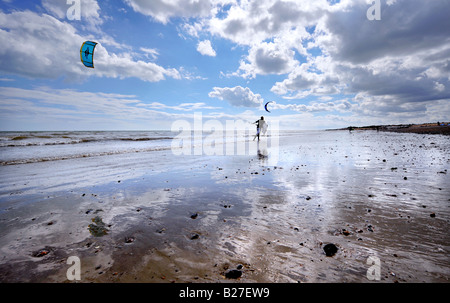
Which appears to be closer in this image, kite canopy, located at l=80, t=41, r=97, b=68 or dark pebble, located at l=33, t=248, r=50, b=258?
dark pebble, located at l=33, t=248, r=50, b=258

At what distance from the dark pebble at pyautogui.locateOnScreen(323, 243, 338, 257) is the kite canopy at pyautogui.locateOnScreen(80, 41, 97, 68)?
53.6 feet

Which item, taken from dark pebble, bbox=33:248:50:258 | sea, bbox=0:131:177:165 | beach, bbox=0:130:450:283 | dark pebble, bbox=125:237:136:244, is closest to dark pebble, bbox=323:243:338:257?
beach, bbox=0:130:450:283

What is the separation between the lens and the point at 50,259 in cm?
388

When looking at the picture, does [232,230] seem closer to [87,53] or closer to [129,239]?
[129,239]

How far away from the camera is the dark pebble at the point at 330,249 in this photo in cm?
379

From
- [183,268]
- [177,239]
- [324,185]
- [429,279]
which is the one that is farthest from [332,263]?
[324,185]

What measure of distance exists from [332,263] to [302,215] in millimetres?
2099

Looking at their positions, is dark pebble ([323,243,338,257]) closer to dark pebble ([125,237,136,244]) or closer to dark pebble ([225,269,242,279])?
dark pebble ([225,269,242,279])

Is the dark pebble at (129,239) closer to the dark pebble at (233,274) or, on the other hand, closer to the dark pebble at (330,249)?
the dark pebble at (233,274)

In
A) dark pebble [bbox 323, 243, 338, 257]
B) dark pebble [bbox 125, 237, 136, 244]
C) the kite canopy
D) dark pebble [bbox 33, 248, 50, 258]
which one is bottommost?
dark pebble [bbox 33, 248, 50, 258]

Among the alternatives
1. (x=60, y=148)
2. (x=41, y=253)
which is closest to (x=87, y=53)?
(x=41, y=253)

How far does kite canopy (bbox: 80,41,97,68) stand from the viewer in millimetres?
13130

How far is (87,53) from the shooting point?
13.6 m

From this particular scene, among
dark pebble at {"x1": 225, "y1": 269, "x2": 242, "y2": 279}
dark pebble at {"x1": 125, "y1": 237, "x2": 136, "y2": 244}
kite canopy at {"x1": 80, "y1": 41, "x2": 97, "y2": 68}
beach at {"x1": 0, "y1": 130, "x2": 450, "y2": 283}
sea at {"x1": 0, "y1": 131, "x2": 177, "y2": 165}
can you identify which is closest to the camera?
dark pebble at {"x1": 225, "y1": 269, "x2": 242, "y2": 279}
